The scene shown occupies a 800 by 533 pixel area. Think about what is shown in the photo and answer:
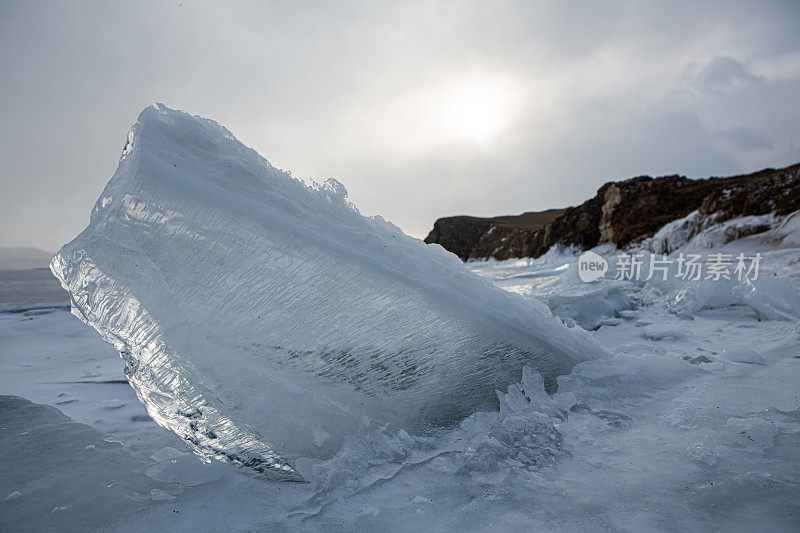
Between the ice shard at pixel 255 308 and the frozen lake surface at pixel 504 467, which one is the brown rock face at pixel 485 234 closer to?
the frozen lake surface at pixel 504 467

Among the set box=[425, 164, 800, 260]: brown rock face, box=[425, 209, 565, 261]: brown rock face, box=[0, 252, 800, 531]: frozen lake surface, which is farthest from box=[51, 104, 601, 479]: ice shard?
box=[425, 209, 565, 261]: brown rock face

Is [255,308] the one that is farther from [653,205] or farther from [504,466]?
[653,205]

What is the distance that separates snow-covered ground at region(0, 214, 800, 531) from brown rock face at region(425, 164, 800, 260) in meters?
11.6

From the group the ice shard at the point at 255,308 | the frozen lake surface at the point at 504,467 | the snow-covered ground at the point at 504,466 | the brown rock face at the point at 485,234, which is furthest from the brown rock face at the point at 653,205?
the ice shard at the point at 255,308

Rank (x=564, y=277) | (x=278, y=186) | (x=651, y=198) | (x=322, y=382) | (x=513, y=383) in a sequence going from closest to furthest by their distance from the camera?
1. (x=322, y=382)
2. (x=278, y=186)
3. (x=513, y=383)
4. (x=564, y=277)
5. (x=651, y=198)

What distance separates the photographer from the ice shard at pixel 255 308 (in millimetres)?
1375

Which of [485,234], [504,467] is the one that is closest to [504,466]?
[504,467]

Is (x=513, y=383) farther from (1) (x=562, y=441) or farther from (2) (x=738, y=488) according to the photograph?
(2) (x=738, y=488)

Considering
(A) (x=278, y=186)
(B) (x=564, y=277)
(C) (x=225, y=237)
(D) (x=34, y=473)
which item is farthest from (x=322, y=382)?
(B) (x=564, y=277)

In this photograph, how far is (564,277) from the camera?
734 cm

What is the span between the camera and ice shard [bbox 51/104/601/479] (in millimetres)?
1375

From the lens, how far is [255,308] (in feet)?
4.65

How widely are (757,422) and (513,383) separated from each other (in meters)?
0.83

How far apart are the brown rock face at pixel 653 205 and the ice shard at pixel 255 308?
12.5m
